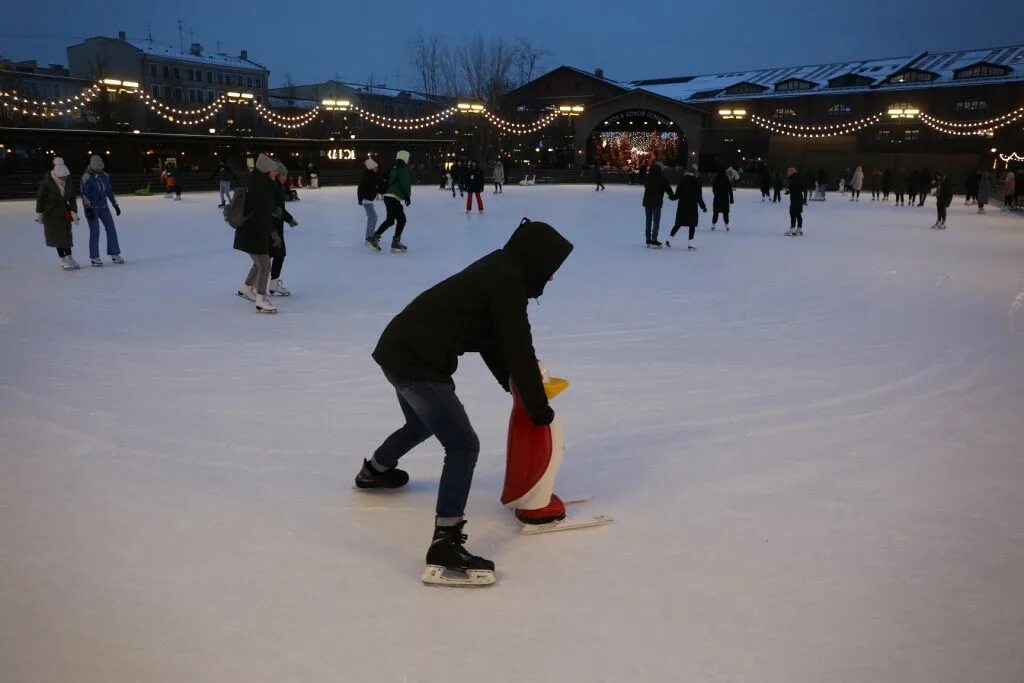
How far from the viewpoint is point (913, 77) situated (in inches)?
1620

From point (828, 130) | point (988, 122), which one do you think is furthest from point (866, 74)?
point (988, 122)

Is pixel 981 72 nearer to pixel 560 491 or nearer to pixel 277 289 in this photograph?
pixel 277 289

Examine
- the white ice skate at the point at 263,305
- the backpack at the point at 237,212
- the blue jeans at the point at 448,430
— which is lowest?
the white ice skate at the point at 263,305

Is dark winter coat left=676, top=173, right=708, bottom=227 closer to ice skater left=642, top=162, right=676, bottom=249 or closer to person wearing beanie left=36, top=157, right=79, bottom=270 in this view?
ice skater left=642, top=162, right=676, bottom=249

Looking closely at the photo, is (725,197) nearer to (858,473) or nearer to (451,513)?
(858,473)

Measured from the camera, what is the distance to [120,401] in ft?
14.6

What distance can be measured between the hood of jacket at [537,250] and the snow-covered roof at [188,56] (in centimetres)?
6803

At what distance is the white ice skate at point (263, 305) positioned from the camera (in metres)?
6.83

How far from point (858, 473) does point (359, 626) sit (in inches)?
93.3

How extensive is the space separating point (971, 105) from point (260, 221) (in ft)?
139

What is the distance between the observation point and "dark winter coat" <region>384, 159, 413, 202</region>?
10789mm

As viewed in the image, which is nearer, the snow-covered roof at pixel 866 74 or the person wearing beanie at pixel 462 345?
the person wearing beanie at pixel 462 345

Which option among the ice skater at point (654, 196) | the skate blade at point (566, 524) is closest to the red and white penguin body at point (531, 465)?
the skate blade at point (566, 524)

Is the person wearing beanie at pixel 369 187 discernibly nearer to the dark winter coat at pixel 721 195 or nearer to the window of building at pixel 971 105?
the dark winter coat at pixel 721 195
